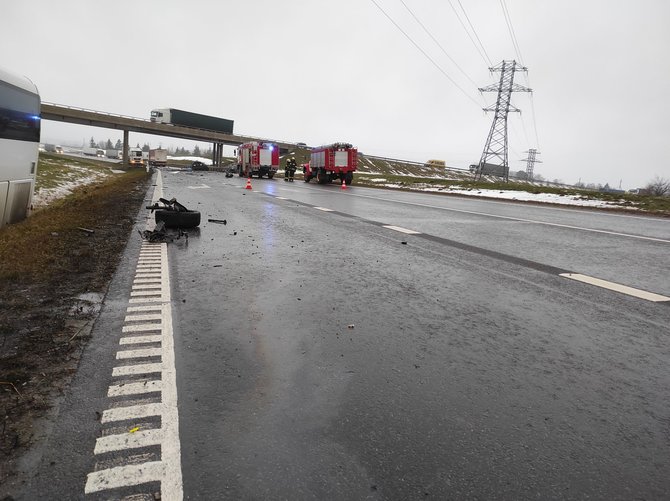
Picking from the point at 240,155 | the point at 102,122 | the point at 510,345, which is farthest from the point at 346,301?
the point at 102,122

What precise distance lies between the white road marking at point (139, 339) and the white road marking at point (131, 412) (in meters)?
0.88

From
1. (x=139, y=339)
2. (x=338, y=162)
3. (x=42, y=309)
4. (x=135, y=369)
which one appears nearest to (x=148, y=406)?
(x=135, y=369)

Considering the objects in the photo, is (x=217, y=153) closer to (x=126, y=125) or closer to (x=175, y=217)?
(x=126, y=125)

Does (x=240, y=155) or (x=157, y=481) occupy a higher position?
(x=240, y=155)

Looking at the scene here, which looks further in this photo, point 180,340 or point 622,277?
point 622,277

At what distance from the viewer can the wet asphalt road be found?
6.14 feet

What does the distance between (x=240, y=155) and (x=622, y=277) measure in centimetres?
4434

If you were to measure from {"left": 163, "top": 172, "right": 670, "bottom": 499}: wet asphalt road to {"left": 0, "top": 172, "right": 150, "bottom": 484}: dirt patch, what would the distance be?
2.35 feet

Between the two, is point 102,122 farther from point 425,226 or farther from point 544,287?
point 544,287

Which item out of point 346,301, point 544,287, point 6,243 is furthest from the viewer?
point 6,243

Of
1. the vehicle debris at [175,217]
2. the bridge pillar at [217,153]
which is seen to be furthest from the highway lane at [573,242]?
the bridge pillar at [217,153]

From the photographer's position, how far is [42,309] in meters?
3.70

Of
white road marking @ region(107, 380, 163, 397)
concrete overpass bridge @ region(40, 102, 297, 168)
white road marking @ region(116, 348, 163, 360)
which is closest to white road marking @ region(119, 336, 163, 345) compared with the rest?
white road marking @ region(116, 348, 163, 360)

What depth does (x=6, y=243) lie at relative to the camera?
21.0ft
